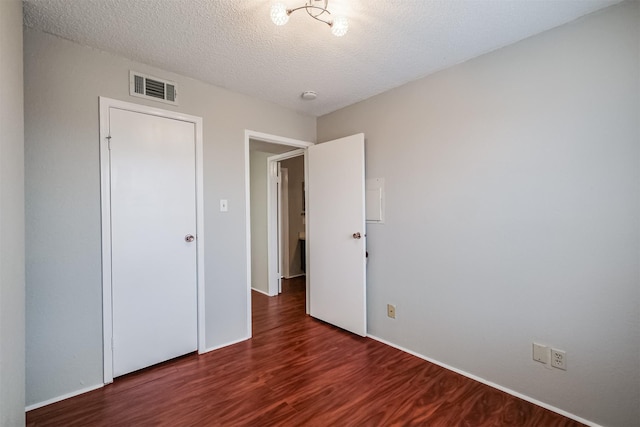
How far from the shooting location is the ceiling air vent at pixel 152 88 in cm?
205

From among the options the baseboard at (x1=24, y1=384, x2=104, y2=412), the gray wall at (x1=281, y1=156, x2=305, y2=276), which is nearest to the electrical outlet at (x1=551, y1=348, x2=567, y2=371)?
the baseboard at (x1=24, y1=384, x2=104, y2=412)

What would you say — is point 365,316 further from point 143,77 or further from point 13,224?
point 143,77

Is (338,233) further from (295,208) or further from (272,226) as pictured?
(295,208)

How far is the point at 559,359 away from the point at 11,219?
9.61ft

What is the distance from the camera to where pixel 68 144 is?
1814mm

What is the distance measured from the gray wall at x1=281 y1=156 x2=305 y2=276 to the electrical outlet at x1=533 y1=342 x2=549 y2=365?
380 centimetres

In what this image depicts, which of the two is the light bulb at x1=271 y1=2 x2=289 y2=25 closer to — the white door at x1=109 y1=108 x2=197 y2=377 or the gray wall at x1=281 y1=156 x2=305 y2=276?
the white door at x1=109 y1=108 x2=197 y2=377

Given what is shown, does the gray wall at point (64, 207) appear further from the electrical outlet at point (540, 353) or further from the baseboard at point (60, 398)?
the electrical outlet at point (540, 353)

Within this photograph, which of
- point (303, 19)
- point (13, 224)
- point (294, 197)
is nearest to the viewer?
point (13, 224)

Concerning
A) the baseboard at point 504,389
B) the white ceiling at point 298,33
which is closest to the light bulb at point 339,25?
the white ceiling at point 298,33

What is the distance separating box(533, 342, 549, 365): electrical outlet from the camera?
1.72 metres

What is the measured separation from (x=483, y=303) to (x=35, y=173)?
302 centimetres

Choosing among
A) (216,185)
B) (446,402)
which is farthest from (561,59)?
(216,185)

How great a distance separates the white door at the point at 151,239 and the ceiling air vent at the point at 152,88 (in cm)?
15
